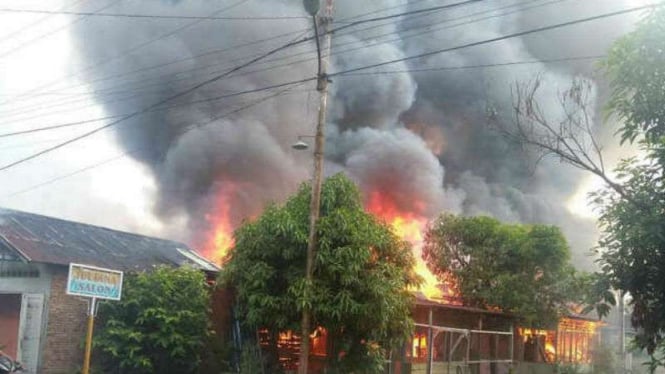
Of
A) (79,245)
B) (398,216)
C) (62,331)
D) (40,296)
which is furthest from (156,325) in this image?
(398,216)

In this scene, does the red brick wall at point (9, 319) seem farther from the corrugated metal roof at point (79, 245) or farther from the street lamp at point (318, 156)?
the street lamp at point (318, 156)

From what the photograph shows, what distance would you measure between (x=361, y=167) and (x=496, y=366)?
11780 mm

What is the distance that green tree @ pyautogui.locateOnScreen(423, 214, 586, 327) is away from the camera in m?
23.3

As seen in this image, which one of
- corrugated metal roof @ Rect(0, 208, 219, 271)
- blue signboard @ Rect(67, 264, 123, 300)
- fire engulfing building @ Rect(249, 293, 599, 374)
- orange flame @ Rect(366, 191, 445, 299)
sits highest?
orange flame @ Rect(366, 191, 445, 299)

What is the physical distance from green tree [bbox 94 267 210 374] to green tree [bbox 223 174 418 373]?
120 centimetres

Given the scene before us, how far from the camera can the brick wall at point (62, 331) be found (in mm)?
14773

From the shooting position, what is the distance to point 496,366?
23500 mm

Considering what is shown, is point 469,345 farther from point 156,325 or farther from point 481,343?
point 156,325

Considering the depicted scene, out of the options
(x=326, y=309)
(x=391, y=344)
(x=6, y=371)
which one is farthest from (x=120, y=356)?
(x=391, y=344)

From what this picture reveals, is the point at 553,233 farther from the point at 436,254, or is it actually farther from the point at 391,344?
the point at 391,344

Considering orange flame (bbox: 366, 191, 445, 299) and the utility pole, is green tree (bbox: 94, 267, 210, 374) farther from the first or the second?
orange flame (bbox: 366, 191, 445, 299)

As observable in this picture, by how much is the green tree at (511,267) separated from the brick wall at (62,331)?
13.9 m

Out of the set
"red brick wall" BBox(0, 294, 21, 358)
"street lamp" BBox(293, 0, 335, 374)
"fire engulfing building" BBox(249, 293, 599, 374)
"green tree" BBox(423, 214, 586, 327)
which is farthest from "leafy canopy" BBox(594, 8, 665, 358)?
"green tree" BBox(423, 214, 586, 327)

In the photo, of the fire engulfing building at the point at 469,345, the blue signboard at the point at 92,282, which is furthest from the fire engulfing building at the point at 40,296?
the blue signboard at the point at 92,282
